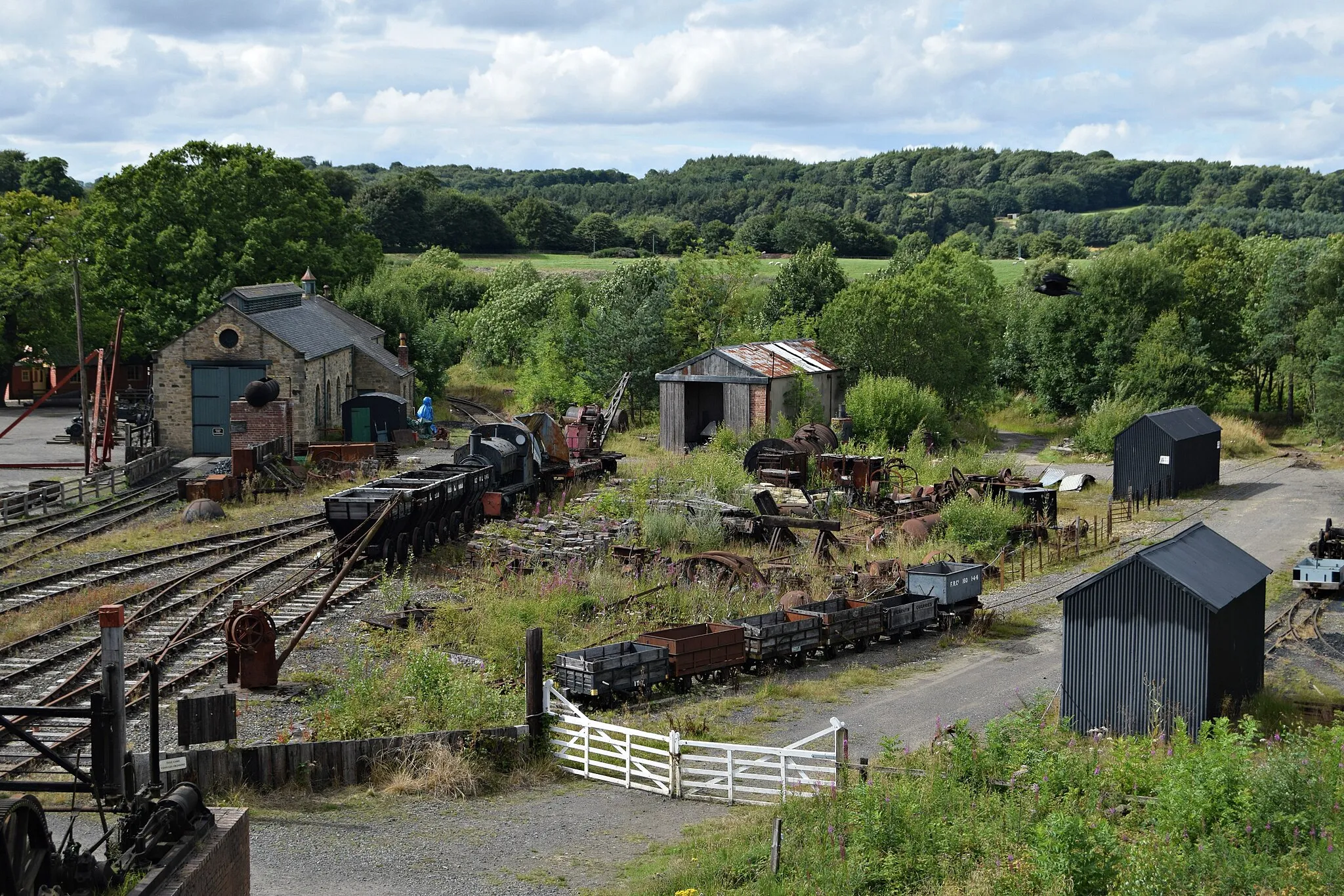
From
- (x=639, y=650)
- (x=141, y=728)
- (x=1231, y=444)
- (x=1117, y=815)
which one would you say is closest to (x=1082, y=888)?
(x=1117, y=815)

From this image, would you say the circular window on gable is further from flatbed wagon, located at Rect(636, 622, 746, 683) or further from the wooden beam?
flatbed wagon, located at Rect(636, 622, 746, 683)

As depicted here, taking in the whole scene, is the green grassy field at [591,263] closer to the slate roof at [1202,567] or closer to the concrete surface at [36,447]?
the concrete surface at [36,447]

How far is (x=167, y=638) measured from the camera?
22031mm

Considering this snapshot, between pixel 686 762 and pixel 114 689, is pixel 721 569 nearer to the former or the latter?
pixel 686 762

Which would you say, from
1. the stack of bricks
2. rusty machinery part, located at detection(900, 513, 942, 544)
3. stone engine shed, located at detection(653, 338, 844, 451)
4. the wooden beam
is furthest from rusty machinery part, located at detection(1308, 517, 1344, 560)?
the stack of bricks

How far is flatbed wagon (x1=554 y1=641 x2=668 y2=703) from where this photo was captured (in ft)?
63.1

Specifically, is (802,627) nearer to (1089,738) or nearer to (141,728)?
(1089,738)

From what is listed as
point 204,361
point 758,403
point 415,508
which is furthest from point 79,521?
point 758,403

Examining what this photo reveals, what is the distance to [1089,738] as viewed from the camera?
59.6ft

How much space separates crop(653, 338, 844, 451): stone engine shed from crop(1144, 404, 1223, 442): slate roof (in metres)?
11.9

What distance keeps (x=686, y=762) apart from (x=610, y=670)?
280 cm

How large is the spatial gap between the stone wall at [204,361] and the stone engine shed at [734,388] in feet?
42.0

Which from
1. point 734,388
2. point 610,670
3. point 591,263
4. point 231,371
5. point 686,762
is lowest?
point 686,762

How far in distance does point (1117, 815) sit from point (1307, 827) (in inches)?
72.5
